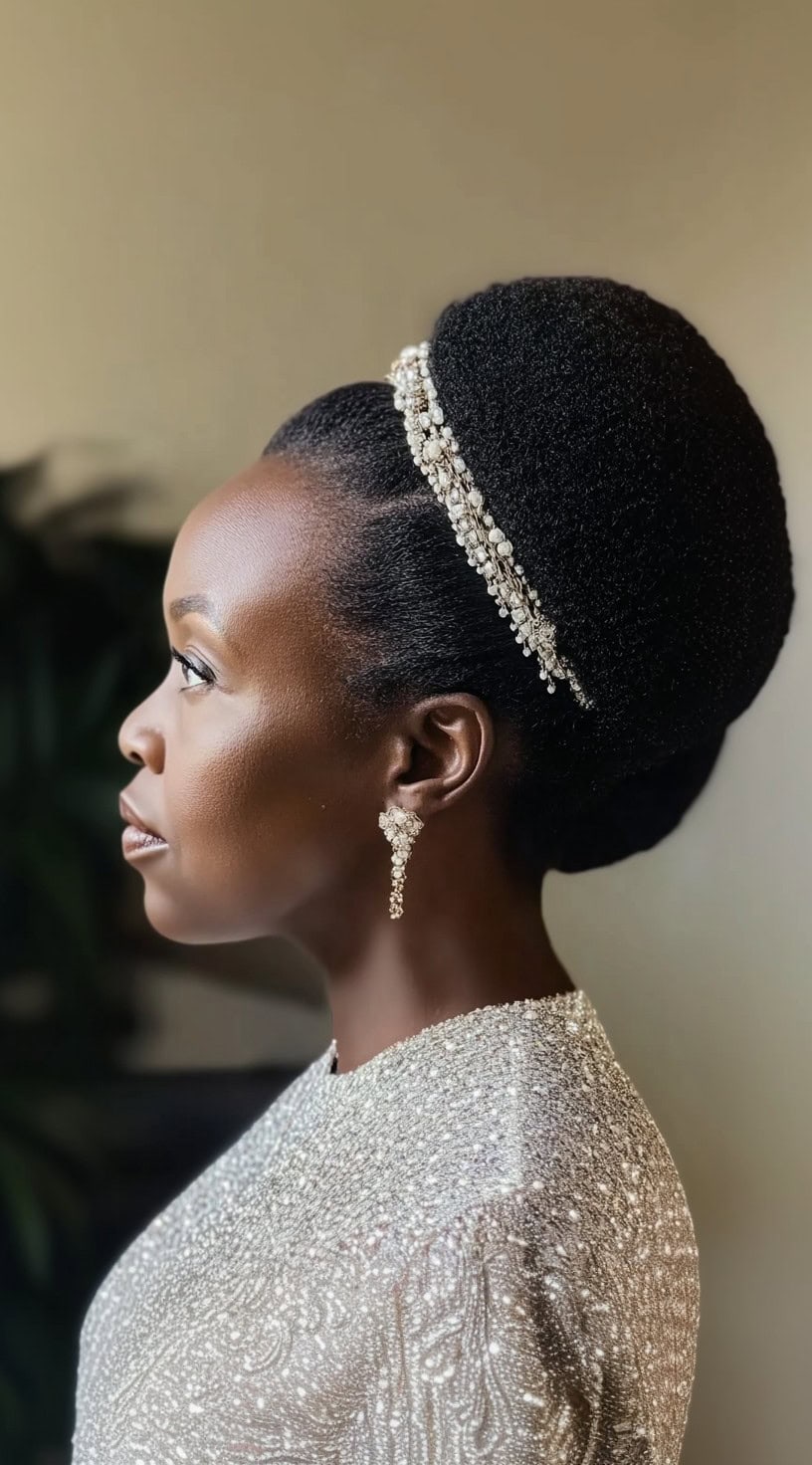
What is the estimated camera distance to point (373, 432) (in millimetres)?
818

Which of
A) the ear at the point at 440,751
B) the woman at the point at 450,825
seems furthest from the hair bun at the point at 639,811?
the ear at the point at 440,751

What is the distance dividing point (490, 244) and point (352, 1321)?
1.24 meters

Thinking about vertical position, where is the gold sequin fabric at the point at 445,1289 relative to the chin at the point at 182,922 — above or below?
below

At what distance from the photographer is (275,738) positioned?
2.59ft

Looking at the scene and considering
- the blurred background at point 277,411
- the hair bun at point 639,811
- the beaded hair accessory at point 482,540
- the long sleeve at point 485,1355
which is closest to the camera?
the long sleeve at point 485,1355

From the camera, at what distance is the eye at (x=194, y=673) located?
0.82 meters

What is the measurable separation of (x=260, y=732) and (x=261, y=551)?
12cm

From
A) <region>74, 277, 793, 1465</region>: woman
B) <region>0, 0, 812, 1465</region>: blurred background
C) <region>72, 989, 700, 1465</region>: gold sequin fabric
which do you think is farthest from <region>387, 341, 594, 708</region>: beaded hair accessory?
<region>0, 0, 812, 1465</region>: blurred background

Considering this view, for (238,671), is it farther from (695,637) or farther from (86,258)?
(86,258)

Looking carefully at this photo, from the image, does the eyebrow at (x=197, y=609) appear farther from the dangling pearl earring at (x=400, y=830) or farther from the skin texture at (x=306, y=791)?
the dangling pearl earring at (x=400, y=830)

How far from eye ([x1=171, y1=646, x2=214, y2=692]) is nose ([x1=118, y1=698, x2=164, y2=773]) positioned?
1.4 inches

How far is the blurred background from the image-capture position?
4.47 ft

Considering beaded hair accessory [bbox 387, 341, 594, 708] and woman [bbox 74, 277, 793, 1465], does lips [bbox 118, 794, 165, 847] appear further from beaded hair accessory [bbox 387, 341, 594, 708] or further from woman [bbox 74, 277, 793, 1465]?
beaded hair accessory [bbox 387, 341, 594, 708]

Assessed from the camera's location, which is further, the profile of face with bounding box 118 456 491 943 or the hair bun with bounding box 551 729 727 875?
the hair bun with bounding box 551 729 727 875
